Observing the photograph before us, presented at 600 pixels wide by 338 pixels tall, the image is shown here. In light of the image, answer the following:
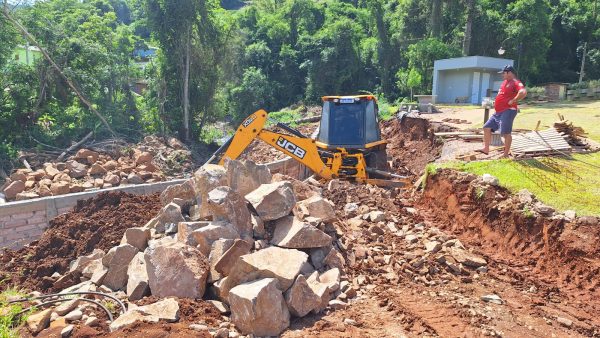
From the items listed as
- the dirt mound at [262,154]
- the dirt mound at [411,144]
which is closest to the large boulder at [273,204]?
the dirt mound at [411,144]

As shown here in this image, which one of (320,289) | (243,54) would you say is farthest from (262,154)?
(243,54)

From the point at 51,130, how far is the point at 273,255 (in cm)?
1420

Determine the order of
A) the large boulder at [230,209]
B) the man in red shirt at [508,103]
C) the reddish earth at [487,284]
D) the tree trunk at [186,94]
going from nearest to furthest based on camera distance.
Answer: the reddish earth at [487,284] < the large boulder at [230,209] < the man in red shirt at [508,103] < the tree trunk at [186,94]

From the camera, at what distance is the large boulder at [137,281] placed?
4730mm

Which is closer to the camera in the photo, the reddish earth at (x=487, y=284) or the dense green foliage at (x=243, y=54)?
the reddish earth at (x=487, y=284)

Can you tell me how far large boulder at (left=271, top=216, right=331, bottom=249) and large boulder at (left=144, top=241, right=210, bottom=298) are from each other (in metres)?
0.90

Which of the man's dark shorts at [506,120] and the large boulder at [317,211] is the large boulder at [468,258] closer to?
the large boulder at [317,211]

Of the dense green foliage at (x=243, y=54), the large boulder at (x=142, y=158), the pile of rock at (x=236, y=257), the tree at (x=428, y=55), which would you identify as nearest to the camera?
the pile of rock at (x=236, y=257)

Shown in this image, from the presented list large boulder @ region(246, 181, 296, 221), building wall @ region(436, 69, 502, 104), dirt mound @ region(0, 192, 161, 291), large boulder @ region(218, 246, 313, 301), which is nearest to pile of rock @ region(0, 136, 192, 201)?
dirt mound @ region(0, 192, 161, 291)

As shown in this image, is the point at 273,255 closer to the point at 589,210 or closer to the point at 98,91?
the point at 589,210

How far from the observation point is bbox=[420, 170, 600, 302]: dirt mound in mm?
5227

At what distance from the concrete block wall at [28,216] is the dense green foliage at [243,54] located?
25.4 feet

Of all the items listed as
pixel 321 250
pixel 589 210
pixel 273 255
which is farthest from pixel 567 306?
pixel 273 255

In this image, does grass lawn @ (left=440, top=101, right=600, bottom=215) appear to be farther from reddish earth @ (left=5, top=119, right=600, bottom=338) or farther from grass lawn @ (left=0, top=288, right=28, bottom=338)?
grass lawn @ (left=0, top=288, right=28, bottom=338)
